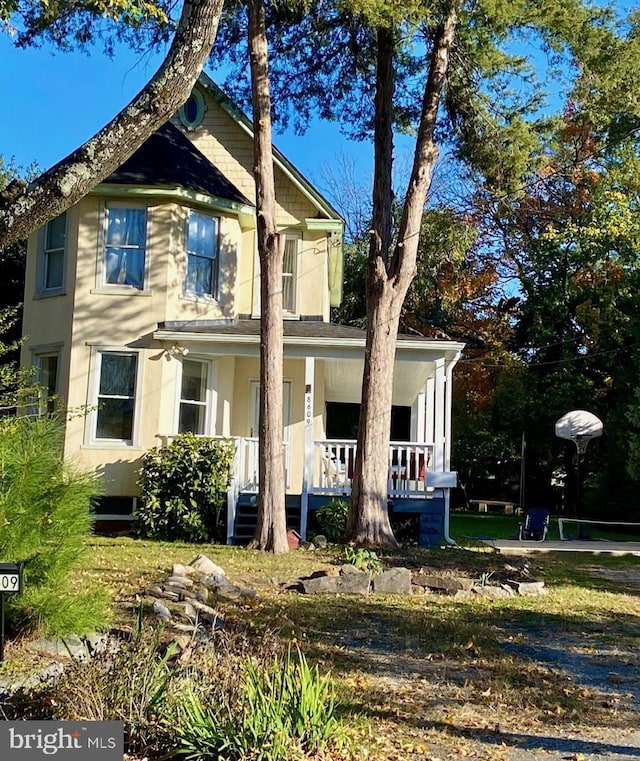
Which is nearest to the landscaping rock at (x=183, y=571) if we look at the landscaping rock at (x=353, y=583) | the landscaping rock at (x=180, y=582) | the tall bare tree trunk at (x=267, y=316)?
the landscaping rock at (x=180, y=582)

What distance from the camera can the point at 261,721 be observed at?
3580mm

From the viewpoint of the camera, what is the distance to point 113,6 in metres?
6.34

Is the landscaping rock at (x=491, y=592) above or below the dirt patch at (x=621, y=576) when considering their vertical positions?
above

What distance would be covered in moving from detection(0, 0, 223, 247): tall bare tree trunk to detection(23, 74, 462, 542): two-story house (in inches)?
356

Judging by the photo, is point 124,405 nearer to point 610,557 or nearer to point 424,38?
point 424,38

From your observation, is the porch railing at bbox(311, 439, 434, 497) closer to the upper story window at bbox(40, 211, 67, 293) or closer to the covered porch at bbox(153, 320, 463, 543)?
the covered porch at bbox(153, 320, 463, 543)

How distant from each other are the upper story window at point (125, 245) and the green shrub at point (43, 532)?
9.88 m

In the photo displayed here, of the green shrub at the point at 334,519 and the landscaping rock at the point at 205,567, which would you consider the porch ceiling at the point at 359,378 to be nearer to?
the green shrub at the point at 334,519

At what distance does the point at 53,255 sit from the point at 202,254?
2841 mm

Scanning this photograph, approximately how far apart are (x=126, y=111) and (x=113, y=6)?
1.97 meters

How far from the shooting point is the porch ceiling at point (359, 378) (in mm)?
15949

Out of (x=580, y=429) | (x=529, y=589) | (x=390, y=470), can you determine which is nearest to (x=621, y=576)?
(x=529, y=589)

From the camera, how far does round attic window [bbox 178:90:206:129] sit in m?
17.1

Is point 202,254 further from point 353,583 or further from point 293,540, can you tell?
point 353,583
